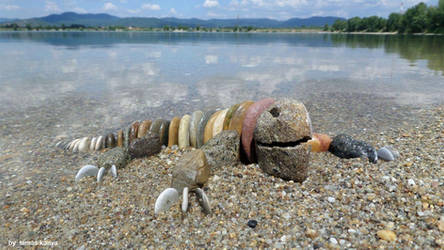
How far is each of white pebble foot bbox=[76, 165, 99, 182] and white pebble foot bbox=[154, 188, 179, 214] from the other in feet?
5.99

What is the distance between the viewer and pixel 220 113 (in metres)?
6.34

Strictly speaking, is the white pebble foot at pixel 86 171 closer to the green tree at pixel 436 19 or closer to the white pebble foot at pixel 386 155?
the white pebble foot at pixel 386 155

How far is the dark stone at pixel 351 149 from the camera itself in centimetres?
540

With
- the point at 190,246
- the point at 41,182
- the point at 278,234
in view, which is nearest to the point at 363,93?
the point at 278,234

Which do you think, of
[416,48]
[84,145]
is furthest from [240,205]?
[416,48]

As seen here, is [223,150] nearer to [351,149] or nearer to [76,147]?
[351,149]

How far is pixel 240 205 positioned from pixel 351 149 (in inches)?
104

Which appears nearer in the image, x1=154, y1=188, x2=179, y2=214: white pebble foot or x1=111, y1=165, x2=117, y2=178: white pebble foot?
x1=154, y1=188, x2=179, y2=214: white pebble foot

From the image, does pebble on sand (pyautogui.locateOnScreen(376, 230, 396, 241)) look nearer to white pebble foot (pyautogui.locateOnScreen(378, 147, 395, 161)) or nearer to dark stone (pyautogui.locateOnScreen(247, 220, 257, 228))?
dark stone (pyautogui.locateOnScreen(247, 220, 257, 228))

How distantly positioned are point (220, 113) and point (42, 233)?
385cm

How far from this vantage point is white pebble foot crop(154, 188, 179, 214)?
4.27m

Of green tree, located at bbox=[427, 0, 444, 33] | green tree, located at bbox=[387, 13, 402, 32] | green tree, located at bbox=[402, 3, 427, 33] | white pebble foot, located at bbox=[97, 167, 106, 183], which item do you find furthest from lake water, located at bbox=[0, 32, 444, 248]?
green tree, located at bbox=[387, 13, 402, 32]

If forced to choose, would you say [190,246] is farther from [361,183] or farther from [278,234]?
[361,183]

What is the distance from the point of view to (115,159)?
5633mm
